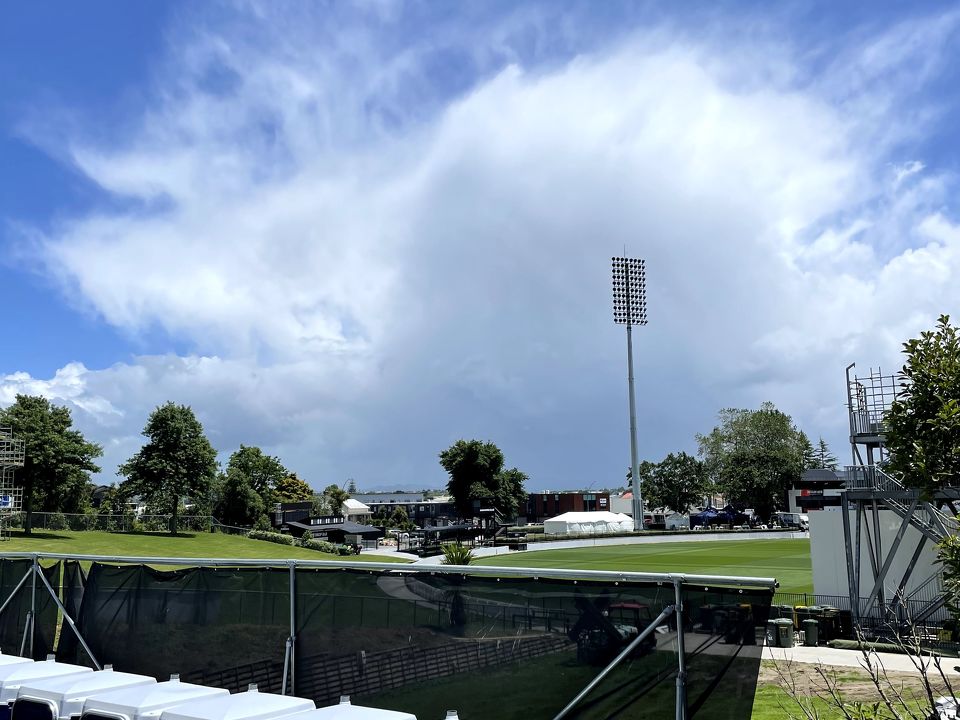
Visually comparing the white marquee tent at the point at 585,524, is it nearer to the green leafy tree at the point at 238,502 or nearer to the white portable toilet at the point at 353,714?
the green leafy tree at the point at 238,502

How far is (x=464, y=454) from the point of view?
102 metres

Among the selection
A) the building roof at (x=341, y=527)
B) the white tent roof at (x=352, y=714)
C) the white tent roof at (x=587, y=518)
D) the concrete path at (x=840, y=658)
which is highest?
the white tent roof at (x=352, y=714)

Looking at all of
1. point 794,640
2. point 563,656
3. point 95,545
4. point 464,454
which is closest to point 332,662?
point 563,656

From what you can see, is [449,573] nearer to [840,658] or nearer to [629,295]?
[840,658]

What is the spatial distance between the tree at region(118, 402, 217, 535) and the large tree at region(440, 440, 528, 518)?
40333 mm

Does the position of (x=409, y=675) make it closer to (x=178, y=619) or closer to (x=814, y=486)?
(x=178, y=619)

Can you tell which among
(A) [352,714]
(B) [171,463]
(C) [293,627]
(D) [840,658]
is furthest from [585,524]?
(A) [352,714]

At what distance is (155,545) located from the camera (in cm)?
5312

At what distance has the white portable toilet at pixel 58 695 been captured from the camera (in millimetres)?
8156

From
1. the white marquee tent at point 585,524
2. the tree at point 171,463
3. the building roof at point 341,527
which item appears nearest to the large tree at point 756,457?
the white marquee tent at point 585,524

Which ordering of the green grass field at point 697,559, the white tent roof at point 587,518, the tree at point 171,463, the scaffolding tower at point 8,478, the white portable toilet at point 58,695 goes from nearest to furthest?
1. the white portable toilet at point 58,695
2. the green grass field at point 697,559
3. the scaffolding tower at point 8,478
4. the tree at point 171,463
5. the white tent roof at point 587,518

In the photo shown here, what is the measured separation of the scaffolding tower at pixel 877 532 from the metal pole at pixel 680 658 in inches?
857

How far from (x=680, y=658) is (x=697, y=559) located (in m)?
55.6

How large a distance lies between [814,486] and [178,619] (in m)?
114
